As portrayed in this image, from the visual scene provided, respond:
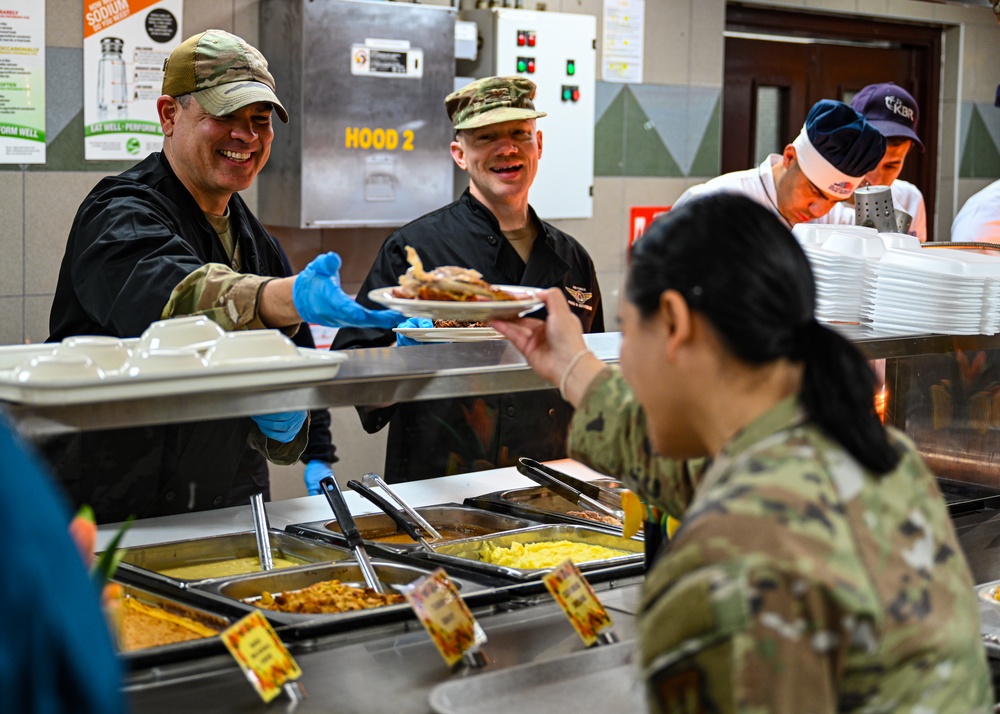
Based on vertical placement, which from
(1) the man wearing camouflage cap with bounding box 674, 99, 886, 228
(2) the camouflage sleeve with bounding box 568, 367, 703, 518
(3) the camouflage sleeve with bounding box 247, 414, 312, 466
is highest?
(1) the man wearing camouflage cap with bounding box 674, 99, 886, 228

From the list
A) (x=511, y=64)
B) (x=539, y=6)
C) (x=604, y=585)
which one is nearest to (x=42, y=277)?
(x=511, y=64)

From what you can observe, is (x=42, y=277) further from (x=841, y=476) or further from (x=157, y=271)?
(x=841, y=476)

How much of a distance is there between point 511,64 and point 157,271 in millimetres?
2866

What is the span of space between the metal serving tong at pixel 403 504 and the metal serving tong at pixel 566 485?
31 centimetres

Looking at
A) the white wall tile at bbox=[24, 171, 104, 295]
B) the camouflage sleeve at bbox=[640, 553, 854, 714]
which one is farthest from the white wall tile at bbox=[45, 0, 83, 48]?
the camouflage sleeve at bbox=[640, 553, 854, 714]

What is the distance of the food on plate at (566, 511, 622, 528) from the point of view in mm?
2395

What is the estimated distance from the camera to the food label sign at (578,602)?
1755 millimetres

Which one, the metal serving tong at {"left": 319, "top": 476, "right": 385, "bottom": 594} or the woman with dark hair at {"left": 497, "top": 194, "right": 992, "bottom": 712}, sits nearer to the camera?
the woman with dark hair at {"left": 497, "top": 194, "right": 992, "bottom": 712}

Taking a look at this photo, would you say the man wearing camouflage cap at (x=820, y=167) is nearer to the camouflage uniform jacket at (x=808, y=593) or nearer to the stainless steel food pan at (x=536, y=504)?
the stainless steel food pan at (x=536, y=504)

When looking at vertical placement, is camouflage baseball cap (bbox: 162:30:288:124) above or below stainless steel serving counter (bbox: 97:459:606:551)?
above

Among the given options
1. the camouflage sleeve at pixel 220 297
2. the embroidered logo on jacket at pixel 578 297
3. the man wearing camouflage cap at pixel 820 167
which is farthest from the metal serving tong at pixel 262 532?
the man wearing camouflage cap at pixel 820 167

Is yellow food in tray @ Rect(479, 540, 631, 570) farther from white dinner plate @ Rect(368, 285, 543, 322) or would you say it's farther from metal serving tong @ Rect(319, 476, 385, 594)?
white dinner plate @ Rect(368, 285, 543, 322)

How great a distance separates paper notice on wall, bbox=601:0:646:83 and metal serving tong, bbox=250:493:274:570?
140 inches

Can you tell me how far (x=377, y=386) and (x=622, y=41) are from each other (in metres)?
4.05
